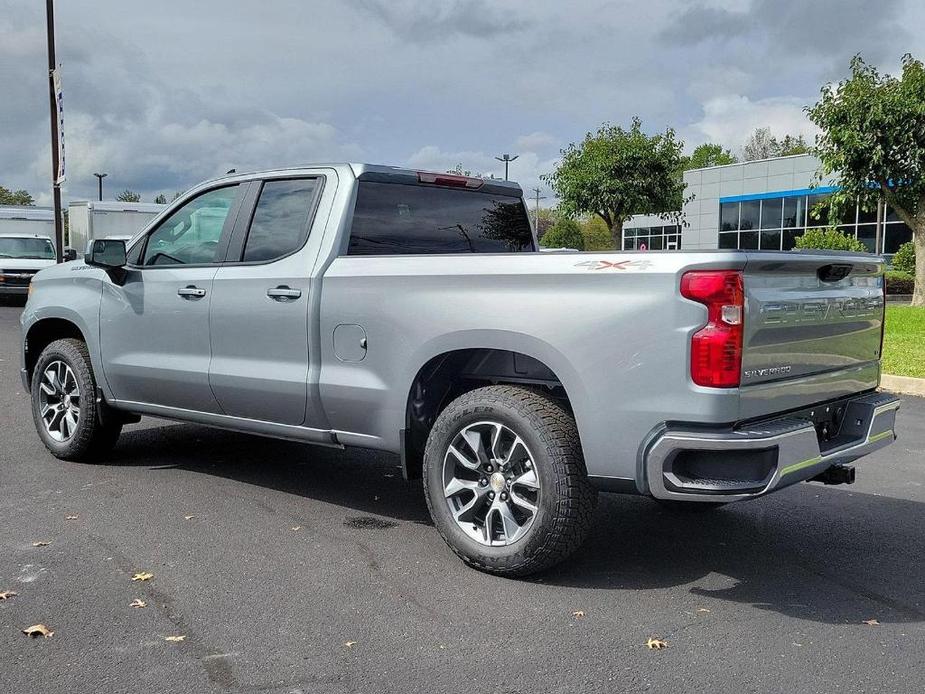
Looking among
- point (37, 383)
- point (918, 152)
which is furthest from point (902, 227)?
point (37, 383)

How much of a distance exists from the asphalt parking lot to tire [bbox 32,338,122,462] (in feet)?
1.13

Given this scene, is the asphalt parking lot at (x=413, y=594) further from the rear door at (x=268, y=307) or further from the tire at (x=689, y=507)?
the rear door at (x=268, y=307)

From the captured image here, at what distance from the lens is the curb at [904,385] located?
1011cm

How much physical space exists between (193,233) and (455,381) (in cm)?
209

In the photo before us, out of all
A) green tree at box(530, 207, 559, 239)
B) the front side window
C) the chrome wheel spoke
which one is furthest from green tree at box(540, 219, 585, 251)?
the chrome wheel spoke

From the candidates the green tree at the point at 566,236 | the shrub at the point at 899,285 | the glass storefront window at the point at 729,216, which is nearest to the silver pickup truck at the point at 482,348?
the shrub at the point at 899,285

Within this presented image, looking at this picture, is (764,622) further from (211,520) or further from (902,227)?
(902,227)

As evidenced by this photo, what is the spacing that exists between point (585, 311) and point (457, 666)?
59.4 inches

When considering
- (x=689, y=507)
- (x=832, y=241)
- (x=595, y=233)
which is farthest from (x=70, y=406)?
(x=595, y=233)

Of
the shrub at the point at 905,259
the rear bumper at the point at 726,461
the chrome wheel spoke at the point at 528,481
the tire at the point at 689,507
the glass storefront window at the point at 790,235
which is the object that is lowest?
the tire at the point at 689,507

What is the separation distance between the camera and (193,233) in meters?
5.86

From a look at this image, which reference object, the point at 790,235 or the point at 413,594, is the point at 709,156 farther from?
the point at 413,594

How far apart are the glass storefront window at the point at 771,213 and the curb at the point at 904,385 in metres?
37.4

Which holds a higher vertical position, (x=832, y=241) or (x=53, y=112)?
(x=53, y=112)
